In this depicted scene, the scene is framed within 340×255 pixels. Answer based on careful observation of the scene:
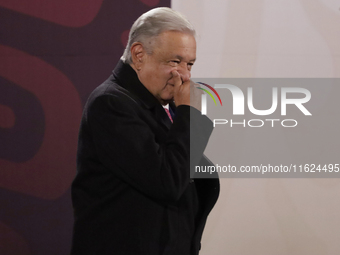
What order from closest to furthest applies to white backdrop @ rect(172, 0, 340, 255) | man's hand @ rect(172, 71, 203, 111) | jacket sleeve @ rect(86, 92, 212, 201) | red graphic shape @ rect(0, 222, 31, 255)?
1. jacket sleeve @ rect(86, 92, 212, 201)
2. man's hand @ rect(172, 71, 203, 111)
3. white backdrop @ rect(172, 0, 340, 255)
4. red graphic shape @ rect(0, 222, 31, 255)

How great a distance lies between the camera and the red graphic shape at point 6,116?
2.19 metres

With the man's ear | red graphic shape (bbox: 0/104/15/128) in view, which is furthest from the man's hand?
red graphic shape (bbox: 0/104/15/128)

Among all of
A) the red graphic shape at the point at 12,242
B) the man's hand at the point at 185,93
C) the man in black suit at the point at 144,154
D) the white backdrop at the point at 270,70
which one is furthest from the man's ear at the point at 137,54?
the red graphic shape at the point at 12,242

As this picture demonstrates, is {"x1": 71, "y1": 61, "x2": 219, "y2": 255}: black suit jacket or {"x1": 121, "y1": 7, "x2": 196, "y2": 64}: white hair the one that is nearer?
{"x1": 71, "y1": 61, "x2": 219, "y2": 255}: black suit jacket

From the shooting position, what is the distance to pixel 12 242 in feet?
7.34

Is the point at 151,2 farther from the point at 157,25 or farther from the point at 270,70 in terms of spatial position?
the point at 157,25

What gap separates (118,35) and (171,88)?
119 centimetres

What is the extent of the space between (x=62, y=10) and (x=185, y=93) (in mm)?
1449

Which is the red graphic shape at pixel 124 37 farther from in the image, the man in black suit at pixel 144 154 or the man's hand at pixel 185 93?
the man's hand at pixel 185 93

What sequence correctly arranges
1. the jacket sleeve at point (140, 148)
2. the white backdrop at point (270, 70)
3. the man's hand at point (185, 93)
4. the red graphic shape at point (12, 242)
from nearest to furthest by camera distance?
1. the jacket sleeve at point (140, 148)
2. the man's hand at point (185, 93)
3. the white backdrop at point (270, 70)
4. the red graphic shape at point (12, 242)

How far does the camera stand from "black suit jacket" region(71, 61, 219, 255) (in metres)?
0.90

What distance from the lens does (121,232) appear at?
3.11ft

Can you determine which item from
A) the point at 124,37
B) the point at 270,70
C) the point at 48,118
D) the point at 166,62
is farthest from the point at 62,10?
the point at 166,62

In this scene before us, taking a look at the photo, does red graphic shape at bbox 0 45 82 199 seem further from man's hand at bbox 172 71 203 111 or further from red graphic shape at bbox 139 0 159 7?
man's hand at bbox 172 71 203 111
